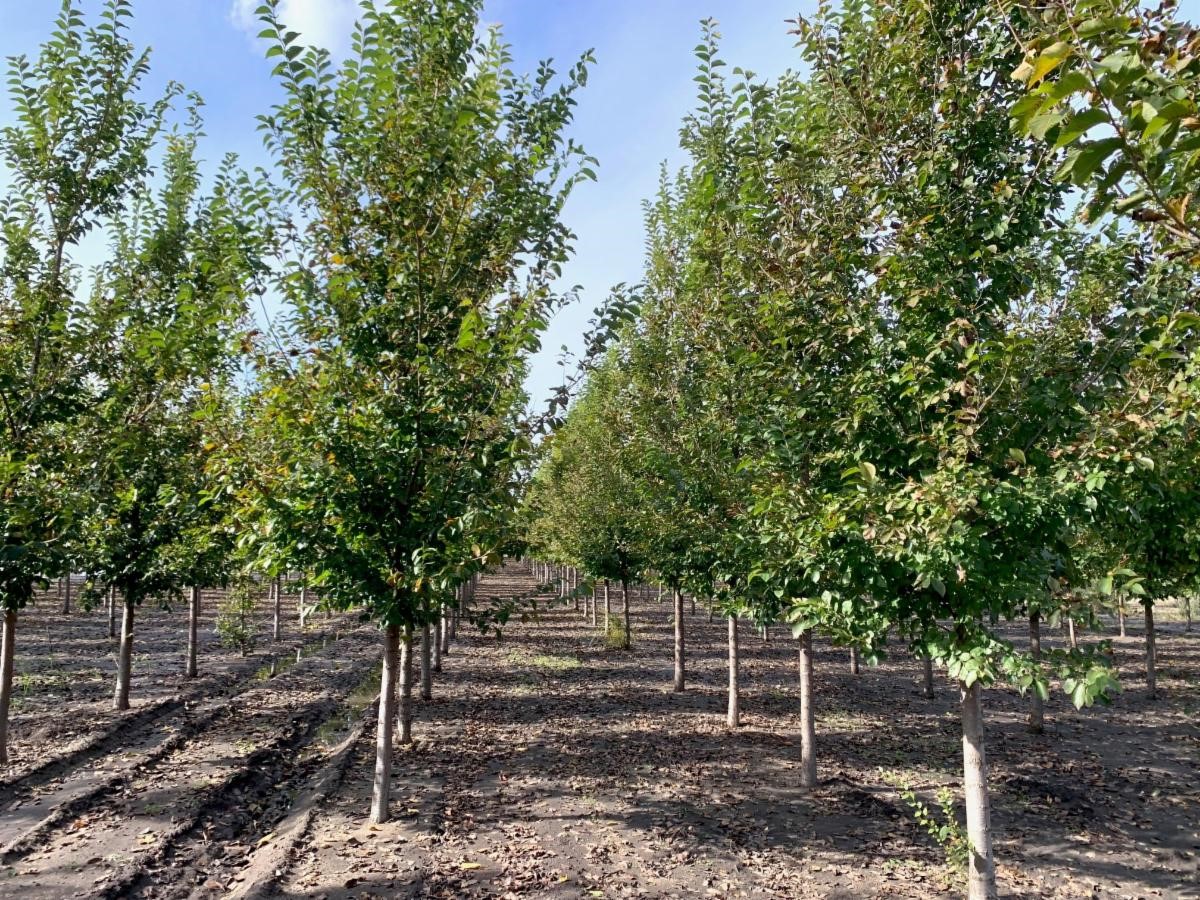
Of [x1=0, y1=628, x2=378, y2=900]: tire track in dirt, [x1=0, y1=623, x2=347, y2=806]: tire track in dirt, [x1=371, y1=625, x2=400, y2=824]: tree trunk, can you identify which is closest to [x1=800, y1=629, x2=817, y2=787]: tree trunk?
[x1=371, y1=625, x2=400, y2=824]: tree trunk

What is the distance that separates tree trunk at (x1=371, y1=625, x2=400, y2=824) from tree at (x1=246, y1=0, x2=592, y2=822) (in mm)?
453

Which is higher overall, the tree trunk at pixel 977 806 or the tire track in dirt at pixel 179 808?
the tree trunk at pixel 977 806

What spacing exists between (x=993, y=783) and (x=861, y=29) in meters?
9.09

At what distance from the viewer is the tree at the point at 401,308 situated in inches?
243

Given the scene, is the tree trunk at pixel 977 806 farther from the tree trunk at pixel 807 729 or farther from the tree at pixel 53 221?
the tree at pixel 53 221

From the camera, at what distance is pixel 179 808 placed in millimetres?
7715

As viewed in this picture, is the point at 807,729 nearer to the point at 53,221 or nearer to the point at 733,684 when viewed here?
the point at 733,684

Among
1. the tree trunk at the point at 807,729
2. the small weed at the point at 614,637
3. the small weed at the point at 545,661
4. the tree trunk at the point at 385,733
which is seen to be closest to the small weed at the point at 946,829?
the tree trunk at the point at 807,729

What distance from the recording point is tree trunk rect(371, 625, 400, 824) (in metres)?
7.19

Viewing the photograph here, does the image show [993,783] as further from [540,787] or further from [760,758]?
[540,787]

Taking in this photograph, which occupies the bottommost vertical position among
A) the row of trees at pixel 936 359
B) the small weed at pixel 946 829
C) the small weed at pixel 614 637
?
the small weed at pixel 614 637

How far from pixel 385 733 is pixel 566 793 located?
8.20ft

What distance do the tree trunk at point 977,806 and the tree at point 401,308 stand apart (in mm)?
3979

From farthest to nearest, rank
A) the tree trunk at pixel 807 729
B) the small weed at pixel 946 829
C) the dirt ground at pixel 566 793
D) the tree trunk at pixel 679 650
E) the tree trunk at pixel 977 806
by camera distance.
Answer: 1. the tree trunk at pixel 679 650
2. the tree trunk at pixel 807 729
3. the dirt ground at pixel 566 793
4. the small weed at pixel 946 829
5. the tree trunk at pixel 977 806
